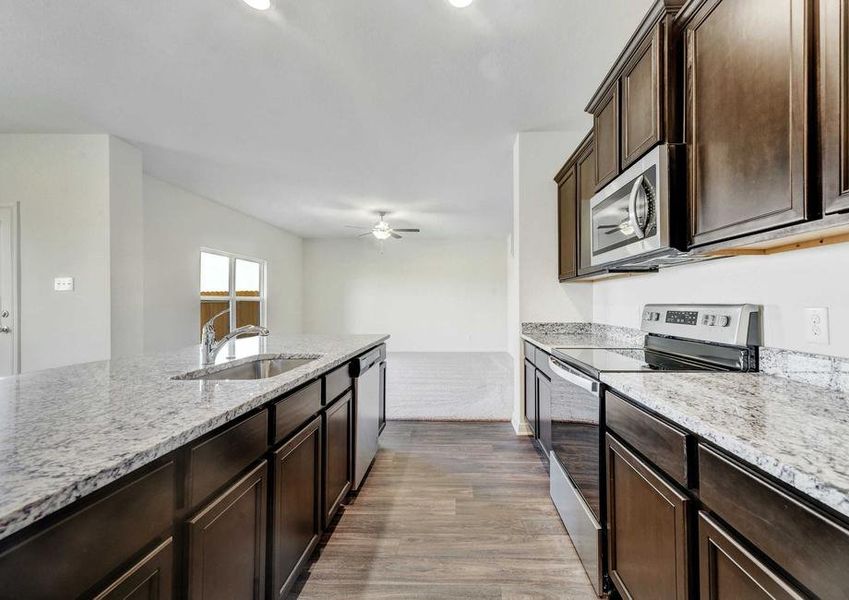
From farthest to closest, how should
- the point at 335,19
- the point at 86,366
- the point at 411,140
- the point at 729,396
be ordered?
the point at 411,140 → the point at 335,19 → the point at 86,366 → the point at 729,396

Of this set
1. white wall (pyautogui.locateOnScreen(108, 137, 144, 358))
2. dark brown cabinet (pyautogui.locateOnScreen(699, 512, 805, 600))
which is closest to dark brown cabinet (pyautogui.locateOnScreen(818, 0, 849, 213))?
dark brown cabinet (pyautogui.locateOnScreen(699, 512, 805, 600))

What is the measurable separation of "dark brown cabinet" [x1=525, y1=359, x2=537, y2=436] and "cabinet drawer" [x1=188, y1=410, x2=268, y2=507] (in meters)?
2.10

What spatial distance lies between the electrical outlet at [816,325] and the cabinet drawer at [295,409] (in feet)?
5.78

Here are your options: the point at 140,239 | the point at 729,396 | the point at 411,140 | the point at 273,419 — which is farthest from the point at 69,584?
the point at 140,239

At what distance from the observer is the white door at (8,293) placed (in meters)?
3.39

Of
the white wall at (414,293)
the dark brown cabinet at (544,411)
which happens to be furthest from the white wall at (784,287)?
the white wall at (414,293)

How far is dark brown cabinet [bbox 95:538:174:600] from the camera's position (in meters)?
0.68

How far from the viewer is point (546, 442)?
241 centimetres

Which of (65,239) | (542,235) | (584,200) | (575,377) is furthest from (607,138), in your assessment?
(65,239)

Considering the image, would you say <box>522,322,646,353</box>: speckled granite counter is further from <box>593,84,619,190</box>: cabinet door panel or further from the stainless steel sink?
the stainless steel sink

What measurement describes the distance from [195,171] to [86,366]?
3.38 metres

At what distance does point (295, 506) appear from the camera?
1.43 metres

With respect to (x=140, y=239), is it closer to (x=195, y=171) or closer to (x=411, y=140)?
(x=195, y=171)

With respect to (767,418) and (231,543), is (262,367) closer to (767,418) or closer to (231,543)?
(231,543)
